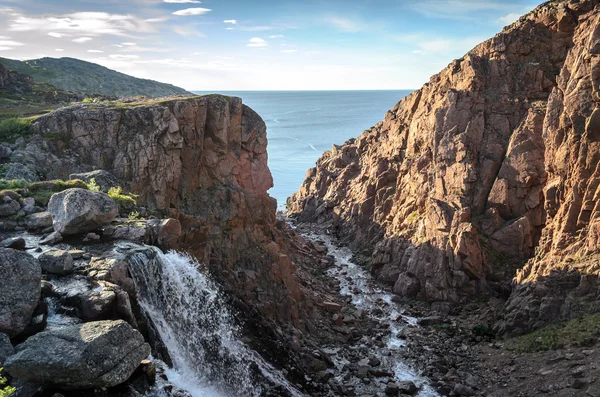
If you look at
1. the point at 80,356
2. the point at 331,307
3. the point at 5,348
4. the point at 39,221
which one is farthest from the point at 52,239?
the point at 331,307

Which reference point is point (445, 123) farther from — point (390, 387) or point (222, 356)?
point (222, 356)

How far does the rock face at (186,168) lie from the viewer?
34375 mm

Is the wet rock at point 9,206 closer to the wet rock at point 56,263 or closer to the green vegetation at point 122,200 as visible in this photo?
the green vegetation at point 122,200

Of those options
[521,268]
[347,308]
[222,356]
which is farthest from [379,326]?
[222,356]

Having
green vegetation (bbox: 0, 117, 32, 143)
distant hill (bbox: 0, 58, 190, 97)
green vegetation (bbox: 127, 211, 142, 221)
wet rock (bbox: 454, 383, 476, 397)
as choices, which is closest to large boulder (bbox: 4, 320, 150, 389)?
green vegetation (bbox: 127, 211, 142, 221)

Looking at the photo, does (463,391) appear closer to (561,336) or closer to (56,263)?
(561,336)

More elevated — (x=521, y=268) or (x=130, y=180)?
(x=130, y=180)

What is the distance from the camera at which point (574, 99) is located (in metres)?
36.0

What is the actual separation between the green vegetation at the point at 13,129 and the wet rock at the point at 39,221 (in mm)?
14611

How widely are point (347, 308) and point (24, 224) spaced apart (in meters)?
26.0

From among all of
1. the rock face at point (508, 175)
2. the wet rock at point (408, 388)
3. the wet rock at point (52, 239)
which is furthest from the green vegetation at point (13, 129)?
the rock face at point (508, 175)

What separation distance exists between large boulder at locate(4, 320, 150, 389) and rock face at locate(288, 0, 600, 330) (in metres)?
28.6

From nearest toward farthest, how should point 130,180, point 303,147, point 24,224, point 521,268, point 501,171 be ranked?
point 24,224, point 130,180, point 521,268, point 501,171, point 303,147

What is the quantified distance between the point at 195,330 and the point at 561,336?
75.8 ft
